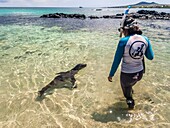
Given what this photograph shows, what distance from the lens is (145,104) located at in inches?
214

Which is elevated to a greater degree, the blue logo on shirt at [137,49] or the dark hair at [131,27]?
the dark hair at [131,27]

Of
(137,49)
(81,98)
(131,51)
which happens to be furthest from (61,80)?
(137,49)

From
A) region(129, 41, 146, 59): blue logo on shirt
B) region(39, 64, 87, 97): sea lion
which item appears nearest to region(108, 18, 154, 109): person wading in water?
region(129, 41, 146, 59): blue logo on shirt

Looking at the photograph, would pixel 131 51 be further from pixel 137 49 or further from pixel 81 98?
pixel 81 98

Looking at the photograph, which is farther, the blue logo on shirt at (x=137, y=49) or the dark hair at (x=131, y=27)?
the dark hair at (x=131, y=27)

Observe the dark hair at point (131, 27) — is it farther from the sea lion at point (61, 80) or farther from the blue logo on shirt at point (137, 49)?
the sea lion at point (61, 80)

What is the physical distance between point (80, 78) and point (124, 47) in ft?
12.9

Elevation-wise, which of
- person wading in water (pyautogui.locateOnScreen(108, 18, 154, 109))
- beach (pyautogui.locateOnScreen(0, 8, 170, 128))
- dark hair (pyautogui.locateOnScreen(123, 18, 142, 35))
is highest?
dark hair (pyautogui.locateOnScreen(123, 18, 142, 35))

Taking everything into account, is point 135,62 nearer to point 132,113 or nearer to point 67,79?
point 132,113

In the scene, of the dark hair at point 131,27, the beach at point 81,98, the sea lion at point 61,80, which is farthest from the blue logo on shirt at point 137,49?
the sea lion at point 61,80

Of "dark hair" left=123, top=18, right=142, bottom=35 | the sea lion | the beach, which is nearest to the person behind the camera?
"dark hair" left=123, top=18, right=142, bottom=35

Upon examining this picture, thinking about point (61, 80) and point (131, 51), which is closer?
point (131, 51)

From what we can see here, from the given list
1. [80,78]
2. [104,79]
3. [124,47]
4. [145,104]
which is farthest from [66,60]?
[124,47]

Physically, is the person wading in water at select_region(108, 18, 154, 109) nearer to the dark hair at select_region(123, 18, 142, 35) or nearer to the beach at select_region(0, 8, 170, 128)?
the dark hair at select_region(123, 18, 142, 35)
